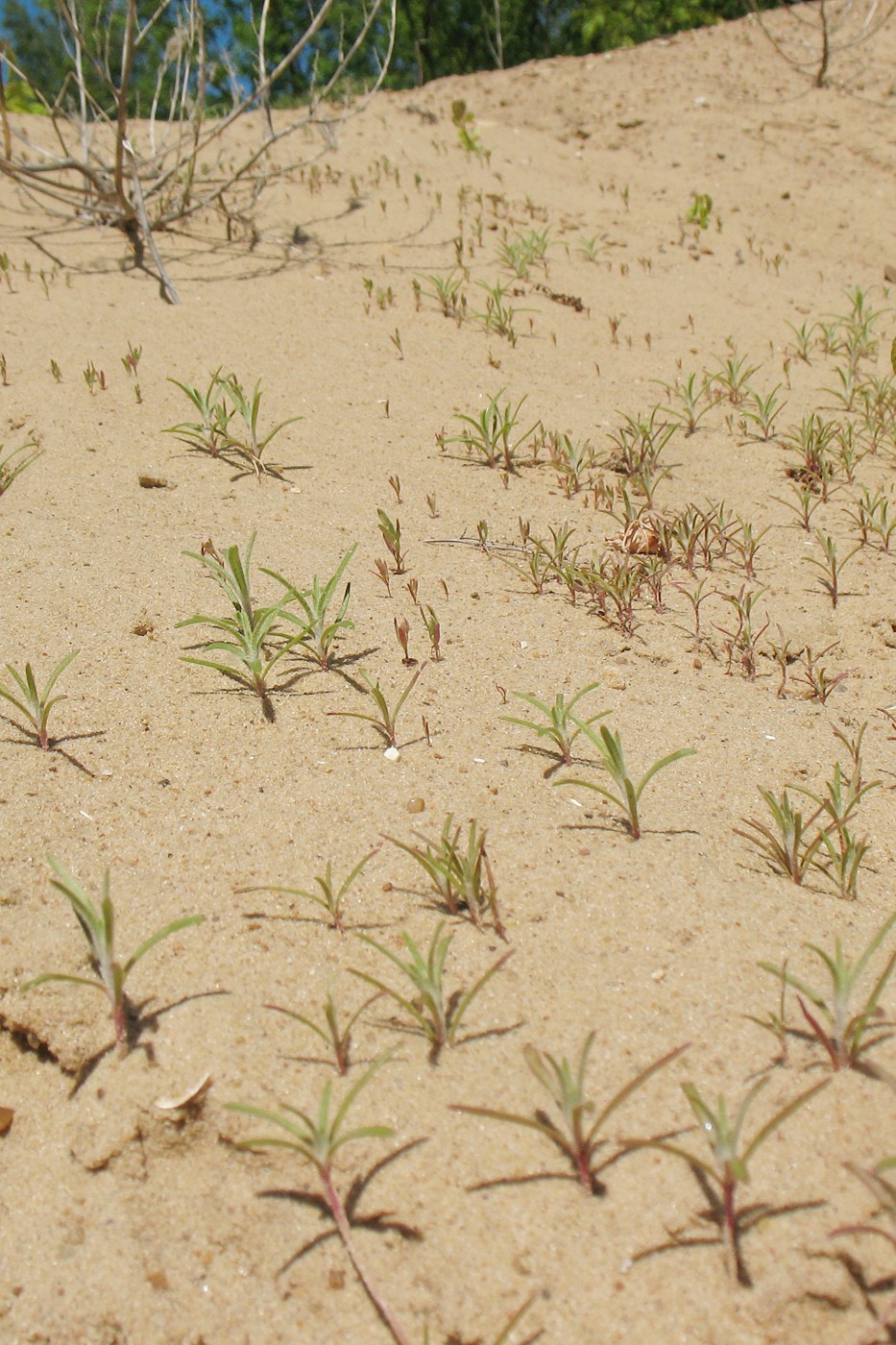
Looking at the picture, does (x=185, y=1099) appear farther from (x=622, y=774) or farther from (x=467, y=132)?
(x=467, y=132)

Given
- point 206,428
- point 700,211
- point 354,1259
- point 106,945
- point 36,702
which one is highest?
point 700,211

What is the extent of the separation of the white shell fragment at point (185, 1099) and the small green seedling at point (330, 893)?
319mm

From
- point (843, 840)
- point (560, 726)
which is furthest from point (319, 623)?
point (843, 840)

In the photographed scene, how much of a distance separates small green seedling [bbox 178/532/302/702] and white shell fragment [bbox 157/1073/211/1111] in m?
0.98

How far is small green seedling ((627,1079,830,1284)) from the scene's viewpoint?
50.9 inches

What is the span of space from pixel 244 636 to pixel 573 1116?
140 cm

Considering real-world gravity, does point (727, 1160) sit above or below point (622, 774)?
below

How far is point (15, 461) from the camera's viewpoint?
3363mm

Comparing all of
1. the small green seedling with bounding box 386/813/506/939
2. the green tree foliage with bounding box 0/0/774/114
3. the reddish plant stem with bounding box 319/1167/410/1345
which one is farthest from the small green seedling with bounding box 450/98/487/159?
the green tree foliage with bounding box 0/0/774/114

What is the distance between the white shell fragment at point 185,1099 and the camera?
5.01 feet

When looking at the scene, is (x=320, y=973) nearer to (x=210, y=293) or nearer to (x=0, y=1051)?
(x=0, y=1051)

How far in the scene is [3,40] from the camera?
3705mm

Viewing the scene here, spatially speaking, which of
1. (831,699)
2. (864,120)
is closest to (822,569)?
(831,699)

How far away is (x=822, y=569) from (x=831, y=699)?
70cm
